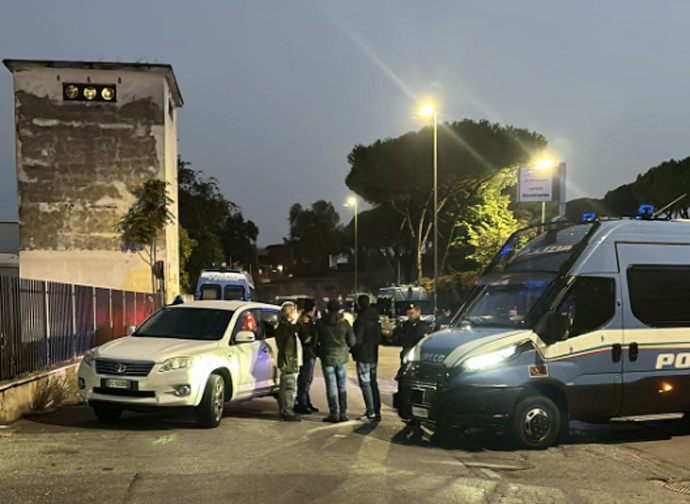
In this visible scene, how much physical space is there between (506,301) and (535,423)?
66.8 inches

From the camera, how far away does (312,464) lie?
7.29 meters

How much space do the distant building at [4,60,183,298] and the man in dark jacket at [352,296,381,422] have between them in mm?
21114

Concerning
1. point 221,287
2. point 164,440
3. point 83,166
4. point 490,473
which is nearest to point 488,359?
point 490,473

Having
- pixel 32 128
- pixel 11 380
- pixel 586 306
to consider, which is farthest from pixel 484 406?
pixel 32 128

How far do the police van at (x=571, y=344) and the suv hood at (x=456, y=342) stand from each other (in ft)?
0.06

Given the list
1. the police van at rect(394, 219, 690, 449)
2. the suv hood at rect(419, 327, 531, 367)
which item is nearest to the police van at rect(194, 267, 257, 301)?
the police van at rect(394, 219, 690, 449)

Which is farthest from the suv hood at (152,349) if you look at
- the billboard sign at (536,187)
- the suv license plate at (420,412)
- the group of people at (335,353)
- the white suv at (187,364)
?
the billboard sign at (536,187)

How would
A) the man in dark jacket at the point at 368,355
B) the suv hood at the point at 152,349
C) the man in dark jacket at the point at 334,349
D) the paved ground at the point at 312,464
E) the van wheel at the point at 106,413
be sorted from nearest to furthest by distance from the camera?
the paved ground at the point at 312,464
the suv hood at the point at 152,349
the van wheel at the point at 106,413
the man in dark jacket at the point at 334,349
the man in dark jacket at the point at 368,355

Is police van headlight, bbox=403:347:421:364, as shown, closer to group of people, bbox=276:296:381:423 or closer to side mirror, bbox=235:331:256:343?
group of people, bbox=276:296:381:423

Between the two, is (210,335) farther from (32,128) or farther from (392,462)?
(32,128)

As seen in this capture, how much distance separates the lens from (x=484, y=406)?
7977 mm

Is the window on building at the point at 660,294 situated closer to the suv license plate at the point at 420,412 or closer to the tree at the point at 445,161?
the suv license plate at the point at 420,412

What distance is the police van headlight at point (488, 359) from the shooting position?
26.6 feet

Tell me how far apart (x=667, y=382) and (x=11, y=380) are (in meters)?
8.93
